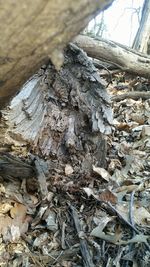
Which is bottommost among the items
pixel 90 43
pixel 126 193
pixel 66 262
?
pixel 66 262

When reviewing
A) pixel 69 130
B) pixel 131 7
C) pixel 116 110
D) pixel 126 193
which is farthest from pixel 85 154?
pixel 131 7

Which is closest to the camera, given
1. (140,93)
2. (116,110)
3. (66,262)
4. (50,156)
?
(66,262)

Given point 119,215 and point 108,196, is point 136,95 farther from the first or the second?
point 119,215

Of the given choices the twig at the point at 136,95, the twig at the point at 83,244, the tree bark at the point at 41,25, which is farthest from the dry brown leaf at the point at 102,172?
the twig at the point at 136,95

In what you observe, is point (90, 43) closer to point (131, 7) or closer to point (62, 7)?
point (62, 7)

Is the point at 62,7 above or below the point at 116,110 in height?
below

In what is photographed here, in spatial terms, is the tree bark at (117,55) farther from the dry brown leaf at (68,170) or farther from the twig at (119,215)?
the twig at (119,215)

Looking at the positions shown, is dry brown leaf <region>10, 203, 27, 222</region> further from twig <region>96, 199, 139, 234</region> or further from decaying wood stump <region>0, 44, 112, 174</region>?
twig <region>96, 199, 139, 234</region>

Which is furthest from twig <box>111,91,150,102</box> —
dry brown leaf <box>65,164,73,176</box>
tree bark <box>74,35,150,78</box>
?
dry brown leaf <box>65,164,73,176</box>
